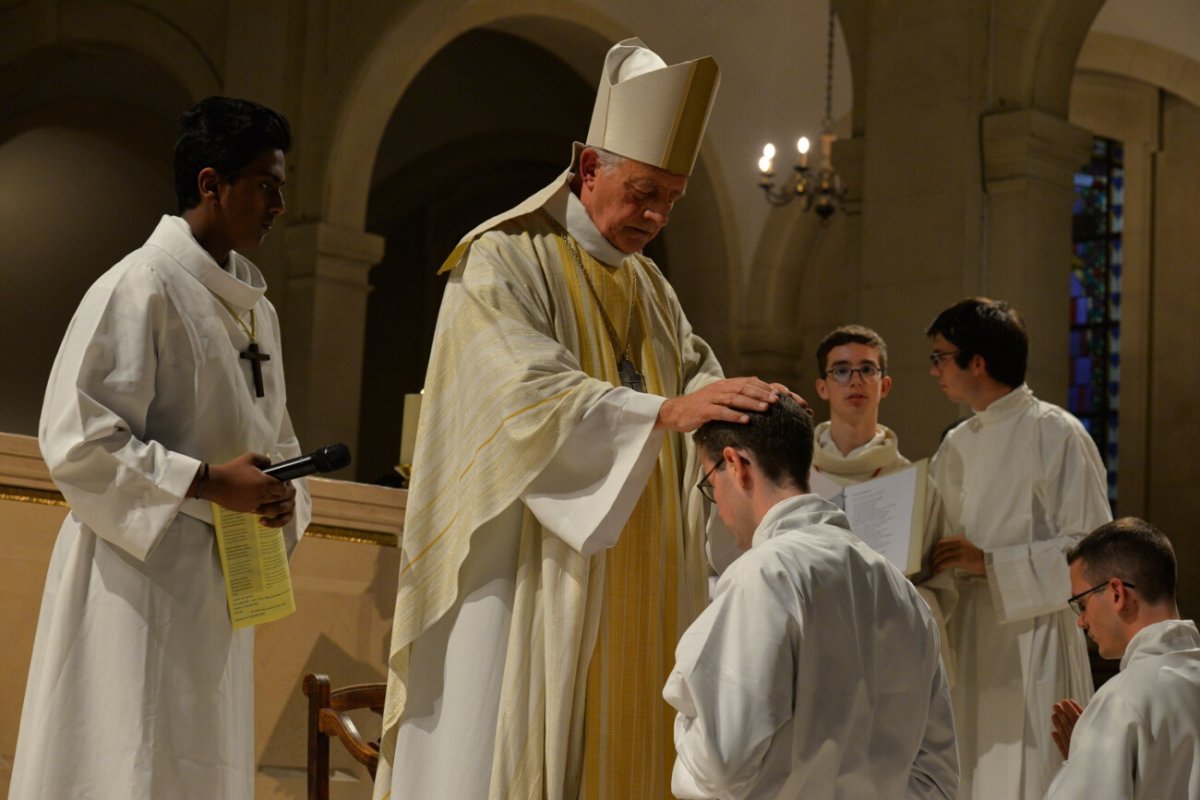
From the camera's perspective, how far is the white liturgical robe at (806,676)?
2.55 m

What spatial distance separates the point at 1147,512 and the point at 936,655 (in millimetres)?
11815

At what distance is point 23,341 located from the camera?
14766 mm

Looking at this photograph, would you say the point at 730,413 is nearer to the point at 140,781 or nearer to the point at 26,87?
the point at 140,781

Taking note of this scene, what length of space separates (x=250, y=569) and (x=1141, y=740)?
2096 mm

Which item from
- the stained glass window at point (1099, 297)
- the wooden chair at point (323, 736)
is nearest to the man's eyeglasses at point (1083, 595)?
the wooden chair at point (323, 736)

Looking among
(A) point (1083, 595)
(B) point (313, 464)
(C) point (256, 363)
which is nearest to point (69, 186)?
(C) point (256, 363)

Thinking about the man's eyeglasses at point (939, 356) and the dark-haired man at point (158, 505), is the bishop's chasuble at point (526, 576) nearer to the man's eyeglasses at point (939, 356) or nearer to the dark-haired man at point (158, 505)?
the dark-haired man at point (158, 505)

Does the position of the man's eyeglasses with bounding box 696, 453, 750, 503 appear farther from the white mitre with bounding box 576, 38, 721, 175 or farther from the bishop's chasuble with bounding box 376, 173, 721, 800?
the white mitre with bounding box 576, 38, 721, 175

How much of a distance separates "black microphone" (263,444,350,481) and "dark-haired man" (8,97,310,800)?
28 millimetres

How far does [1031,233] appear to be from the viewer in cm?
805

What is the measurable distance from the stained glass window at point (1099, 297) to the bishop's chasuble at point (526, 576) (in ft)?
39.6

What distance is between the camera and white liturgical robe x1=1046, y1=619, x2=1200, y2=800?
3775 mm

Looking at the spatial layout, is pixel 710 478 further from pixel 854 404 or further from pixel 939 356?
pixel 939 356

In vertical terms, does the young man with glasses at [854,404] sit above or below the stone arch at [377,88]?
below
